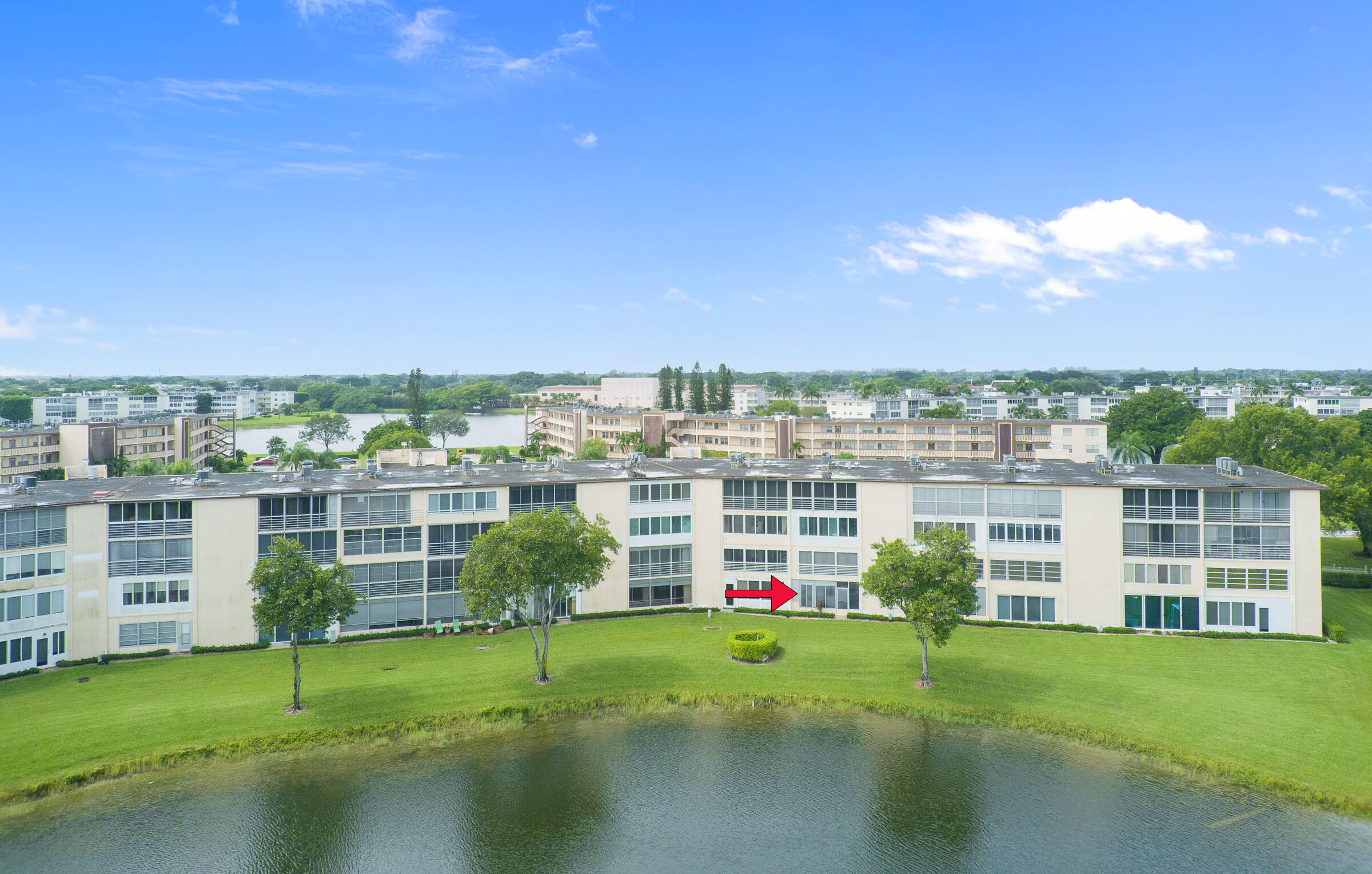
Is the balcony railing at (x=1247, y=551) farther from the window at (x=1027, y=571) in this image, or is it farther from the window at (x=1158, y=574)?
the window at (x=1027, y=571)

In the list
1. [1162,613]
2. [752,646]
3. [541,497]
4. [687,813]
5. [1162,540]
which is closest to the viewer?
[687,813]

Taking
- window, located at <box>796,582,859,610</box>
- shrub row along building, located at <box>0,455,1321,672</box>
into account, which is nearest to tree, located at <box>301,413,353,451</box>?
shrub row along building, located at <box>0,455,1321,672</box>

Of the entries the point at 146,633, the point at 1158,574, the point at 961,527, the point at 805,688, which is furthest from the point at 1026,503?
the point at 146,633

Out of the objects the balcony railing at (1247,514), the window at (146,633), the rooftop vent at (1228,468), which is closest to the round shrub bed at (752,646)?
the balcony railing at (1247,514)

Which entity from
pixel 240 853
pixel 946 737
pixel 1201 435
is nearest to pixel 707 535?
pixel 946 737

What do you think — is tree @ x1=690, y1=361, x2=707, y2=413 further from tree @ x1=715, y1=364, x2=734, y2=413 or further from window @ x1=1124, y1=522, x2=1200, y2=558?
window @ x1=1124, y1=522, x2=1200, y2=558

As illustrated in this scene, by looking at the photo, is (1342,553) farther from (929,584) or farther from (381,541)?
(381,541)
